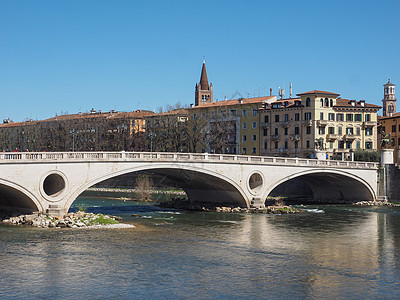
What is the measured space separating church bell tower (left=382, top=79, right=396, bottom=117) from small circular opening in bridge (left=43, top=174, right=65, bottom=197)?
399 feet

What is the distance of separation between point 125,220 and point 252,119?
1877 inches

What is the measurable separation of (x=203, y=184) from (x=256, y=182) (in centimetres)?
512

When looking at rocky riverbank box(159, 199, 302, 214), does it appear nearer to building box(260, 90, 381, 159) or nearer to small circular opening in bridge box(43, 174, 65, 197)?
small circular opening in bridge box(43, 174, 65, 197)

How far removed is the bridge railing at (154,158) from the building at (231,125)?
2616cm

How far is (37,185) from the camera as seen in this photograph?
147 feet

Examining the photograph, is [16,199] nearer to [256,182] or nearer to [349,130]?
[256,182]

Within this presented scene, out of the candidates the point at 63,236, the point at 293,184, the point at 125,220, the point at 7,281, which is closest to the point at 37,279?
the point at 7,281

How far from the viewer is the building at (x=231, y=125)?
304ft

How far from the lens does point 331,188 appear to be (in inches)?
2886

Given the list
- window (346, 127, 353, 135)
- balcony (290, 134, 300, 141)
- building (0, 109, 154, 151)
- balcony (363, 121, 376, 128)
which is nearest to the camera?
balcony (290, 134, 300, 141)

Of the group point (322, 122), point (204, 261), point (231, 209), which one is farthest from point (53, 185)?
point (322, 122)

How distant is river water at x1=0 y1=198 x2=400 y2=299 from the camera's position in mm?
26984

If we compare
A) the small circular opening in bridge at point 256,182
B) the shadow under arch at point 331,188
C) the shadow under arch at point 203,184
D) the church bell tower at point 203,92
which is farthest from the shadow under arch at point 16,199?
the church bell tower at point 203,92

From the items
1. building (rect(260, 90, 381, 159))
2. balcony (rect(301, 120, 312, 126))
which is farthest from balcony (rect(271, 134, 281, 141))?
balcony (rect(301, 120, 312, 126))
